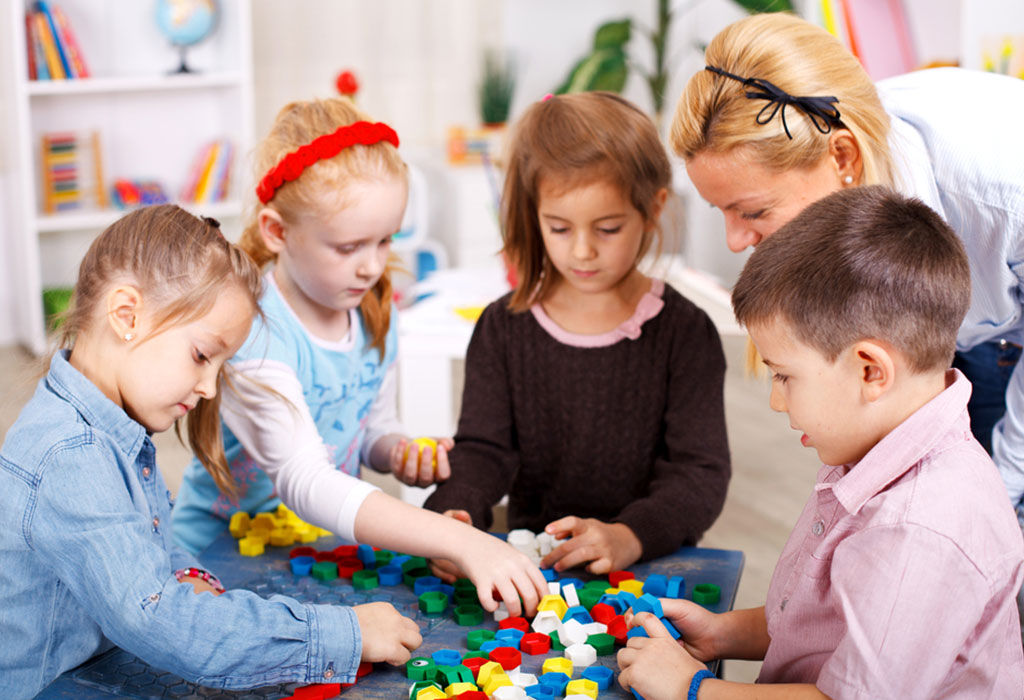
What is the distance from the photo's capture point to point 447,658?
103 centimetres

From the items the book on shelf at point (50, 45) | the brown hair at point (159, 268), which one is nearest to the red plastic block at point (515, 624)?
the brown hair at point (159, 268)

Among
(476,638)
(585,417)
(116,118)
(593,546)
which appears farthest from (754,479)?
(116,118)

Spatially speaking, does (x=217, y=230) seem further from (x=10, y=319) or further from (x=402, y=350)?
(x=10, y=319)

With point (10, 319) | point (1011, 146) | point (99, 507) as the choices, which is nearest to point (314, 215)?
point (99, 507)

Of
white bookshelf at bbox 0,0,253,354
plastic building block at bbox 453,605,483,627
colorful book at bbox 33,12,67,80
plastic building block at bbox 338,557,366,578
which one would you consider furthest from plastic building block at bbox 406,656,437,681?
Result: colorful book at bbox 33,12,67,80

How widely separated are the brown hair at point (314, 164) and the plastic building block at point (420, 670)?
660mm

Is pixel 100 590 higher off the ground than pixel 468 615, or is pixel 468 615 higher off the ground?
pixel 100 590

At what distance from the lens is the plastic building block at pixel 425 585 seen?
3.96ft

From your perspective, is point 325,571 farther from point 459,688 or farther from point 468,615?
point 459,688

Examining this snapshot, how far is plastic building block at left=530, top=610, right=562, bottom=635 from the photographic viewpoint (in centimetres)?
110

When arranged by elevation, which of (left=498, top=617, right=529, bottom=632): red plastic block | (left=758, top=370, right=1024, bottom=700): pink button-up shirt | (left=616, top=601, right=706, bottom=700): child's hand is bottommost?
(left=498, top=617, right=529, bottom=632): red plastic block

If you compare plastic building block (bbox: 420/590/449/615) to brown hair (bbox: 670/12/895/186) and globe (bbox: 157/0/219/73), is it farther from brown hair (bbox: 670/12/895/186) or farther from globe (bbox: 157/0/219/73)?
globe (bbox: 157/0/219/73)

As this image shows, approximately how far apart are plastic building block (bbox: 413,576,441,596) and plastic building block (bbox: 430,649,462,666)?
16cm

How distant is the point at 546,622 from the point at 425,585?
179 mm
